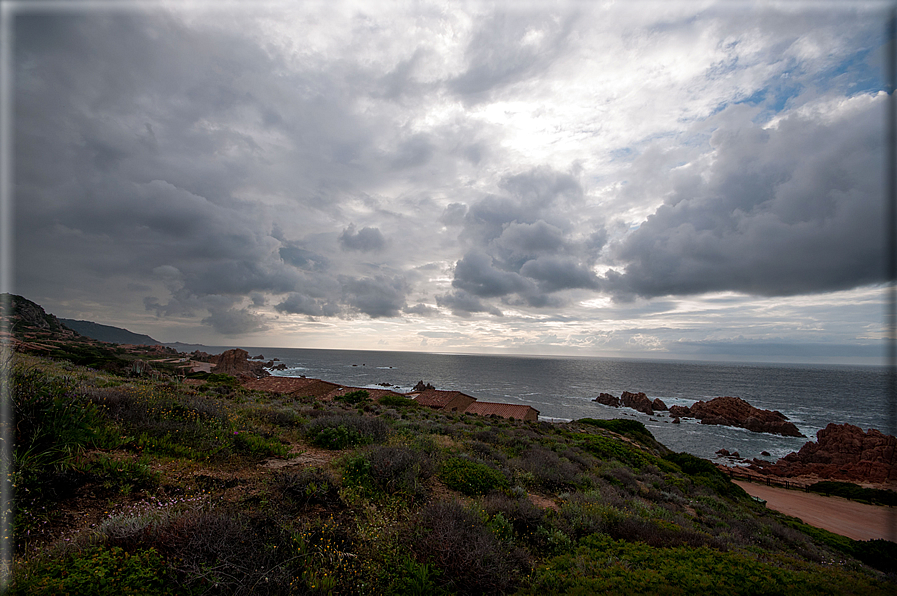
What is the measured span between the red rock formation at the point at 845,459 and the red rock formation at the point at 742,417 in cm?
991

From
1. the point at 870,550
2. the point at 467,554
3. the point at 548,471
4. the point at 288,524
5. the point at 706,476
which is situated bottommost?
the point at 706,476

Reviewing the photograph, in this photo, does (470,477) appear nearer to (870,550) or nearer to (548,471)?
(548,471)

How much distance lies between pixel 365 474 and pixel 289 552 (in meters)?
2.52

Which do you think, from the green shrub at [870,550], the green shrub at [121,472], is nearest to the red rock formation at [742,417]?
the green shrub at [870,550]

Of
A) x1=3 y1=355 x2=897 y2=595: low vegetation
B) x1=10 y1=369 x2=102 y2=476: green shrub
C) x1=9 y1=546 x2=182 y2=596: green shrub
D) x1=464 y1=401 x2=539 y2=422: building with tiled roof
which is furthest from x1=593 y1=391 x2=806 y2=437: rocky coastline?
x1=10 y1=369 x2=102 y2=476: green shrub

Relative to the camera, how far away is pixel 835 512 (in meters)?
23.8

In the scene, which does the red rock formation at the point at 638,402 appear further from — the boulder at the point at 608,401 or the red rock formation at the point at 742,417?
the red rock formation at the point at 742,417

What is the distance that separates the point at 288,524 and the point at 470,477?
4.28 metres

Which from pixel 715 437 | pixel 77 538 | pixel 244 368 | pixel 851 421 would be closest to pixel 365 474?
pixel 77 538

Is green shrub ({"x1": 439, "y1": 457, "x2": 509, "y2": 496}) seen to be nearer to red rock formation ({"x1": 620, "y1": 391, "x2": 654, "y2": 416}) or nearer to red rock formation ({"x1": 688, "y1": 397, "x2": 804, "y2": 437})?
red rock formation ({"x1": 620, "y1": 391, "x2": 654, "y2": 416})

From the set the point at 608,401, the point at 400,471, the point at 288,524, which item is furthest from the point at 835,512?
the point at 608,401

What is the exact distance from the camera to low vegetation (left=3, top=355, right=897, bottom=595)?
11.1 ft

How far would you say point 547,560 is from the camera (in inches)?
199

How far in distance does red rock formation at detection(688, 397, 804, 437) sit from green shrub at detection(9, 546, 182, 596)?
246ft
